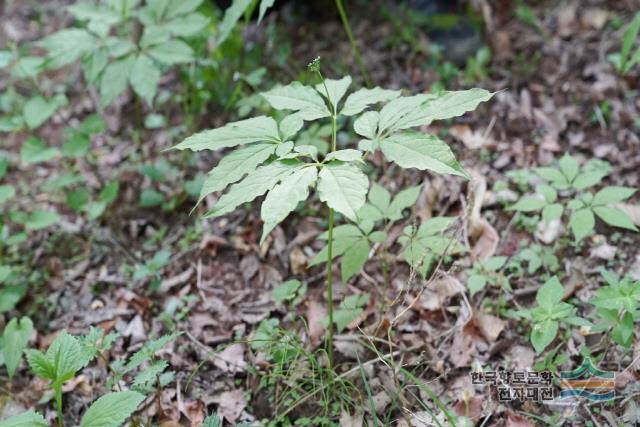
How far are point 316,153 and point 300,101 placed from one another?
29 centimetres

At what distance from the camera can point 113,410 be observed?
1679mm

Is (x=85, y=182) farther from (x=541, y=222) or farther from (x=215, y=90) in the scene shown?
(x=541, y=222)

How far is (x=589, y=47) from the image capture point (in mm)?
3400

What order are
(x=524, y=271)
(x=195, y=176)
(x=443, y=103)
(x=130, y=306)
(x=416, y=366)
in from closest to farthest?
(x=443, y=103), (x=416, y=366), (x=524, y=271), (x=130, y=306), (x=195, y=176)

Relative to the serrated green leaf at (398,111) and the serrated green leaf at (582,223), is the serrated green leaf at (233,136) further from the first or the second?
the serrated green leaf at (582,223)

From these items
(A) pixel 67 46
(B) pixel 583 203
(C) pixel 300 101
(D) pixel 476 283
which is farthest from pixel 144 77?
(B) pixel 583 203

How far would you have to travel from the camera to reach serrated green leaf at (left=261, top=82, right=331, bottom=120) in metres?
1.79

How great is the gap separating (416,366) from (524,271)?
63 cm

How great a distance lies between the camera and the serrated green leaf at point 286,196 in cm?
143

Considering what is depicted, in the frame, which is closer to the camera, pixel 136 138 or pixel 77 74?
pixel 136 138

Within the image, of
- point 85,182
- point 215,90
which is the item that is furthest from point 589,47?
point 85,182

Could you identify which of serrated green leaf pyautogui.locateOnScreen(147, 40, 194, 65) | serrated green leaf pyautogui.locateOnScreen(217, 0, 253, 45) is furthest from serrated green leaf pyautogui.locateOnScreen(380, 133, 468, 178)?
serrated green leaf pyautogui.locateOnScreen(147, 40, 194, 65)

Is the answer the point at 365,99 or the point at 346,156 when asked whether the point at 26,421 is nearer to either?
the point at 346,156

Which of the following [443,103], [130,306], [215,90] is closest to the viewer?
[443,103]
